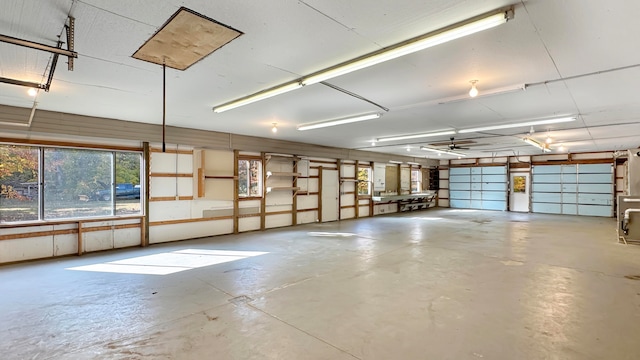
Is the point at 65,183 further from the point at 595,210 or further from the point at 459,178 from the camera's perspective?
the point at 595,210

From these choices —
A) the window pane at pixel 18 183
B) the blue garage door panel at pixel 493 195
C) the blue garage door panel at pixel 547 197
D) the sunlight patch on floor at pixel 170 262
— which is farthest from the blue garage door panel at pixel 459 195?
the window pane at pixel 18 183

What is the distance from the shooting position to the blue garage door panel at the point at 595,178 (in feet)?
37.4

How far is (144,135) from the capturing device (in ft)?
20.6

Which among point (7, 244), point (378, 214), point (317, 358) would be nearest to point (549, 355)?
point (317, 358)

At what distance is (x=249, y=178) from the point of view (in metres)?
8.36

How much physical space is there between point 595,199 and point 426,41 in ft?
43.9

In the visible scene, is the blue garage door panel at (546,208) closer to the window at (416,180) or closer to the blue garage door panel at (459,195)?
the blue garage door panel at (459,195)

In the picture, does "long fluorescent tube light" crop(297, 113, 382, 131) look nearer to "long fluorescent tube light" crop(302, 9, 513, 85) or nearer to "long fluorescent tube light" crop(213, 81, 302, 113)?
"long fluorescent tube light" crop(213, 81, 302, 113)

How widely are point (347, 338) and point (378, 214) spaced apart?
32.6 feet

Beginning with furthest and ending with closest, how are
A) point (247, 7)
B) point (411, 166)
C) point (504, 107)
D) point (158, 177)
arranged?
point (411, 166), point (158, 177), point (504, 107), point (247, 7)

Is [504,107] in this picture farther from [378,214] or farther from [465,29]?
[378,214]

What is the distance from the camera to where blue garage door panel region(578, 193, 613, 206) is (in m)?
11.4

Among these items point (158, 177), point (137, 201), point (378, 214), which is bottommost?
point (378, 214)

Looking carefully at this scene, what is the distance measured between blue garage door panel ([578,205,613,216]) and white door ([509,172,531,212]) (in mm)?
1789
